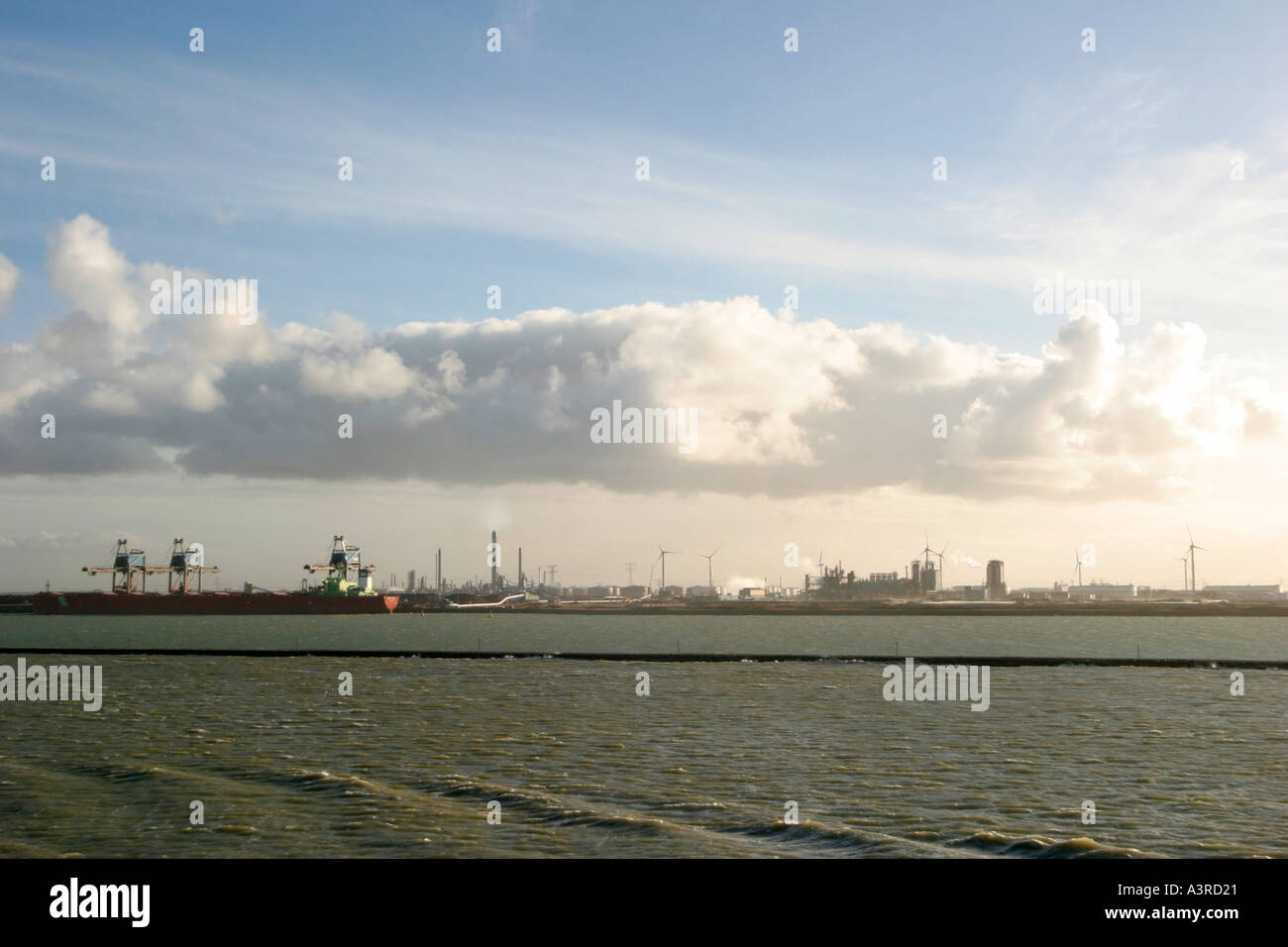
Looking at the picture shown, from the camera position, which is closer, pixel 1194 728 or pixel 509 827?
pixel 509 827

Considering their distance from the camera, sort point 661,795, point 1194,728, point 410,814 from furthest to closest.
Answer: point 1194,728 < point 661,795 < point 410,814

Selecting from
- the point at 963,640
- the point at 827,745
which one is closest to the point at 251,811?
the point at 827,745

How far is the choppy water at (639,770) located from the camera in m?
23.9

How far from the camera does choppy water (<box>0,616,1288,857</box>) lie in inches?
941

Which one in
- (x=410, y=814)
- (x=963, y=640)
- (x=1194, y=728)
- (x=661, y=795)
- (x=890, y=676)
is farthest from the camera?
(x=963, y=640)

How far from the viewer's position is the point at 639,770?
108 ft

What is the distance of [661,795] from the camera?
93.9 ft

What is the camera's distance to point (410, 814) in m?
26.2

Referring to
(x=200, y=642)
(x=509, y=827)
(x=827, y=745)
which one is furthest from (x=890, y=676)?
(x=200, y=642)
